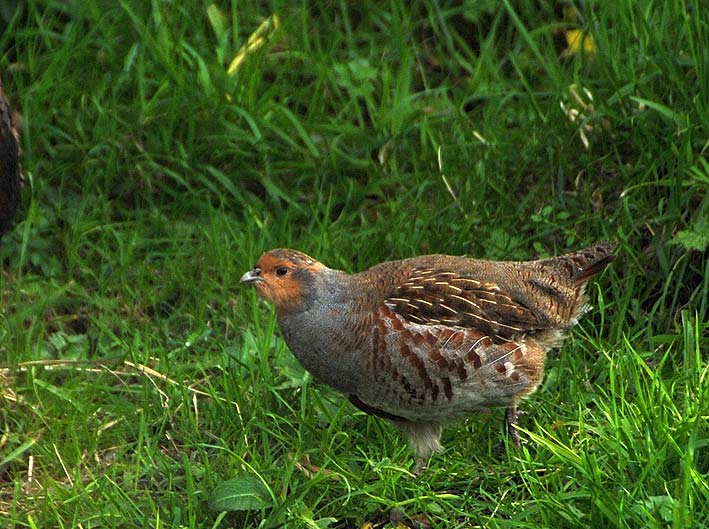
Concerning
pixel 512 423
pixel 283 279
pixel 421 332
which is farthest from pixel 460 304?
pixel 283 279

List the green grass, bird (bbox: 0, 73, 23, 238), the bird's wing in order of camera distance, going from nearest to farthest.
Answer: the green grass → the bird's wing → bird (bbox: 0, 73, 23, 238)

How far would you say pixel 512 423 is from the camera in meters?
4.50

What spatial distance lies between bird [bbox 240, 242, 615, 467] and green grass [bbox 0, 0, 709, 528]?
0.68 ft

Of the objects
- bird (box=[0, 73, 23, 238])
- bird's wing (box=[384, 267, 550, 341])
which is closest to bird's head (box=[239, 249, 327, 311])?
bird's wing (box=[384, 267, 550, 341])

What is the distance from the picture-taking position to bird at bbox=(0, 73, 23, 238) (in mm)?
4855

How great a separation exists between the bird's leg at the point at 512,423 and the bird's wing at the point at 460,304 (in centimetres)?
27

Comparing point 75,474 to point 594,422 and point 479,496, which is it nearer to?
point 479,496

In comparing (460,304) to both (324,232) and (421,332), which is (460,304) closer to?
(421,332)

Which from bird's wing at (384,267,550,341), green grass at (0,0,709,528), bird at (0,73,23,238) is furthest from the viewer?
bird at (0,73,23,238)

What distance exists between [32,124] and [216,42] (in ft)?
3.44

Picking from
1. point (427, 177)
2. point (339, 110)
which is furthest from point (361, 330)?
point (339, 110)

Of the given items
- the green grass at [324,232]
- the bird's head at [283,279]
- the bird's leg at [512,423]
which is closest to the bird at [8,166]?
the green grass at [324,232]

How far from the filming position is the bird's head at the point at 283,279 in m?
4.47

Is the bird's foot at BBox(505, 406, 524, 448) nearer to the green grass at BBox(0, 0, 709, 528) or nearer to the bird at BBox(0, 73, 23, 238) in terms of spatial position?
the green grass at BBox(0, 0, 709, 528)
